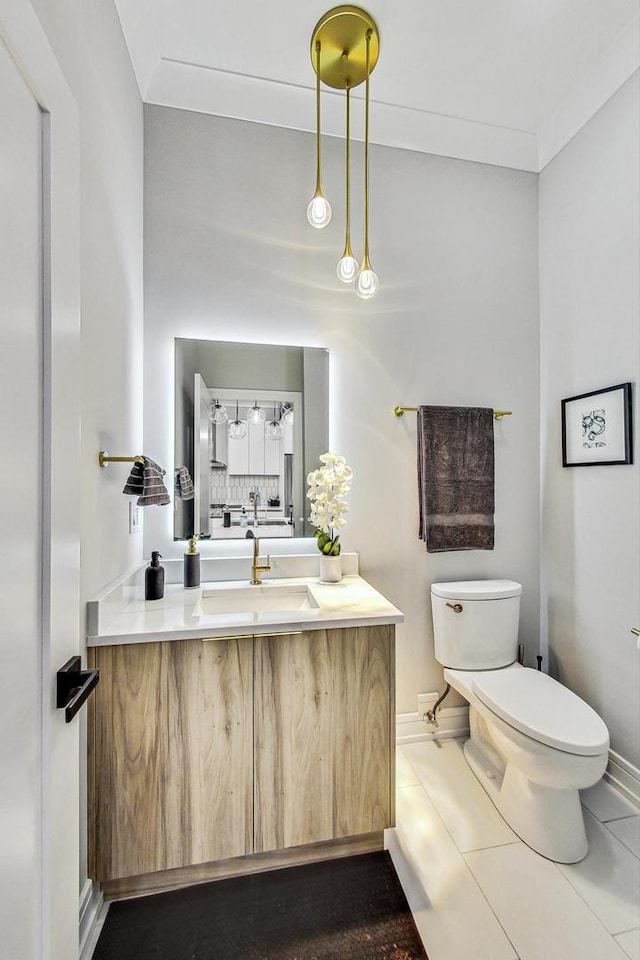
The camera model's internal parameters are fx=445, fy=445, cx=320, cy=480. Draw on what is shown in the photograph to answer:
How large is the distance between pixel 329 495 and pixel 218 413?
0.60 m

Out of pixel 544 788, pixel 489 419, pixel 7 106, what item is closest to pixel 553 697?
pixel 544 788

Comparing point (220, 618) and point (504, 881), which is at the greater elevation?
point (220, 618)

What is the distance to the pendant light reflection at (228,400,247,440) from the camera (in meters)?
1.93

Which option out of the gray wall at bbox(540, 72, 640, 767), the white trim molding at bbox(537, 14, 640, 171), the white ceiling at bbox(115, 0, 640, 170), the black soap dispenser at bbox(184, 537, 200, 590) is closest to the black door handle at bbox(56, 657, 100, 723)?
the black soap dispenser at bbox(184, 537, 200, 590)

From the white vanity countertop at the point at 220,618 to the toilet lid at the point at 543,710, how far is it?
1.74ft

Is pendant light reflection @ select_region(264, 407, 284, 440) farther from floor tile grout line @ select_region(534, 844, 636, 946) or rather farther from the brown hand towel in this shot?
floor tile grout line @ select_region(534, 844, 636, 946)

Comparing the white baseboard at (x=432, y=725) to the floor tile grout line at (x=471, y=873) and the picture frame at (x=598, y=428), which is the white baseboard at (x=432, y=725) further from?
the picture frame at (x=598, y=428)

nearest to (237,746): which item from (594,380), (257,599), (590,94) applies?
(257,599)

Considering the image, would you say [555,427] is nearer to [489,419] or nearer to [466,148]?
[489,419]

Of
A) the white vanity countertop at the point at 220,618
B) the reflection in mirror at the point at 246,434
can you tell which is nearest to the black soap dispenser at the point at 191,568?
the white vanity countertop at the point at 220,618

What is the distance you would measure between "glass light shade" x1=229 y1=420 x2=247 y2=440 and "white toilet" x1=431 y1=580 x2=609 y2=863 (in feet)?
3.58

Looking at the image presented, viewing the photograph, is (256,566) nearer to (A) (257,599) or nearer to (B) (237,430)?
(A) (257,599)

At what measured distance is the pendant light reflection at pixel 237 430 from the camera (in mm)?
1926

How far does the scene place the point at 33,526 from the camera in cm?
65
